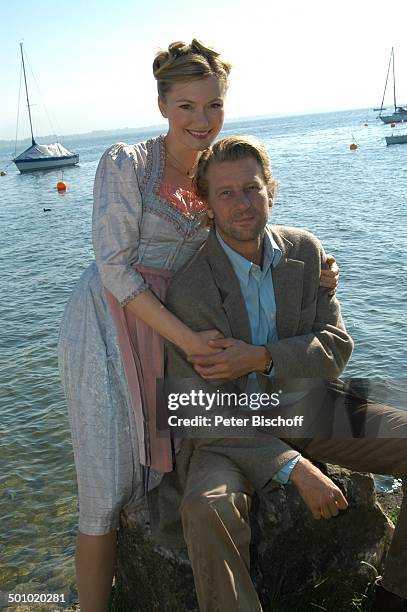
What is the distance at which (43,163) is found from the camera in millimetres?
59875

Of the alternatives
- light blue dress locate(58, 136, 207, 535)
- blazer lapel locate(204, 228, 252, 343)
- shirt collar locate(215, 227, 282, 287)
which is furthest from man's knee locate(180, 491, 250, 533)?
shirt collar locate(215, 227, 282, 287)

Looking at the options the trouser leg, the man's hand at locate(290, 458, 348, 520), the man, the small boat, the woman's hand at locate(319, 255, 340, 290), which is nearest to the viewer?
the trouser leg

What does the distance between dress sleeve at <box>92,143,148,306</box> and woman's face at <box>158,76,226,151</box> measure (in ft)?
0.91

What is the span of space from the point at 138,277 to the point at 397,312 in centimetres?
795

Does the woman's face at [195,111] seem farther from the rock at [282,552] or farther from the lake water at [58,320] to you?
the rock at [282,552]

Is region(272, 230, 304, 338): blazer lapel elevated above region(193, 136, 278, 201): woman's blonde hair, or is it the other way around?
region(193, 136, 278, 201): woman's blonde hair

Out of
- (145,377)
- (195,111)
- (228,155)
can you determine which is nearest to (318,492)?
(145,377)

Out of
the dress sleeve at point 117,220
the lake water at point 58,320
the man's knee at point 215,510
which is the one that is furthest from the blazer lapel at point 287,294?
the man's knee at point 215,510

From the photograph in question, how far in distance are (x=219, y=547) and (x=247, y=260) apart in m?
1.36

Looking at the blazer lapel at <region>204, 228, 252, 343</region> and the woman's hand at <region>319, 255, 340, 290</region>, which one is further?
the woman's hand at <region>319, 255, 340, 290</region>

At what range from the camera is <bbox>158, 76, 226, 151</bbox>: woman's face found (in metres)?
3.25

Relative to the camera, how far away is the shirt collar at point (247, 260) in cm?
333

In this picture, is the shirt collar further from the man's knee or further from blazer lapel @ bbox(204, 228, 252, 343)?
the man's knee

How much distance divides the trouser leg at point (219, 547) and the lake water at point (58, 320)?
1396 millimetres
